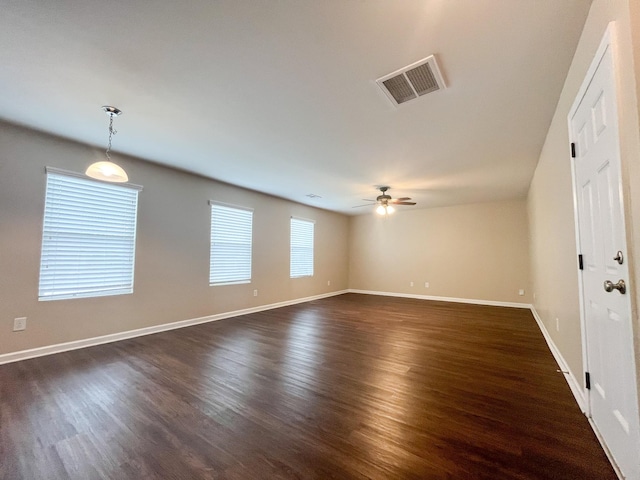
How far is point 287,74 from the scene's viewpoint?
6.68 ft

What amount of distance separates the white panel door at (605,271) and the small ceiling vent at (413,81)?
92cm

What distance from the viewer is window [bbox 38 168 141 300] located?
3139 millimetres

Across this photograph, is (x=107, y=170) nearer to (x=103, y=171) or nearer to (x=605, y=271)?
(x=103, y=171)

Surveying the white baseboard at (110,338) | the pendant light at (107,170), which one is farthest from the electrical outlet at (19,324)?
the pendant light at (107,170)

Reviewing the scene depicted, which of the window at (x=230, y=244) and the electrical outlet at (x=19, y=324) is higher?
the window at (x=230, y=244)

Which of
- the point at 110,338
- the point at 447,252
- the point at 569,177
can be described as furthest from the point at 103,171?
the point at 447,252

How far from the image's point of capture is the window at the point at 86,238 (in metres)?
3.14

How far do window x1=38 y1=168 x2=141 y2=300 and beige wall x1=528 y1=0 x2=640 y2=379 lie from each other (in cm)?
487

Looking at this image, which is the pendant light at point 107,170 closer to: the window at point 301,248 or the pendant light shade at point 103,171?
the pendant light shade at point 103,171

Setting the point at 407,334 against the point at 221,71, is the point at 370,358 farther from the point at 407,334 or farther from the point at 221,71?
the point at 221,71

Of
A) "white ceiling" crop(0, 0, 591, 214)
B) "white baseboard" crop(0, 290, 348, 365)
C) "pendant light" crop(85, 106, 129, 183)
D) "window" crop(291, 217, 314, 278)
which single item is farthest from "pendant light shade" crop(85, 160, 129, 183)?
"window" crop(291, 217, 314, 278)

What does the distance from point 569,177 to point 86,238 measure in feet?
17.3

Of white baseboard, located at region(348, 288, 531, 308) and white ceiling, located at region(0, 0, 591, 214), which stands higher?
white ceiling, located at region(0, 0, 591, 214)

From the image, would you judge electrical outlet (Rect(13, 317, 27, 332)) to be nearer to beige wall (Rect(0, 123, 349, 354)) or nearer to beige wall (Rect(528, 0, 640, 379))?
beige wall (Rect(0, 123, 349, 354))
